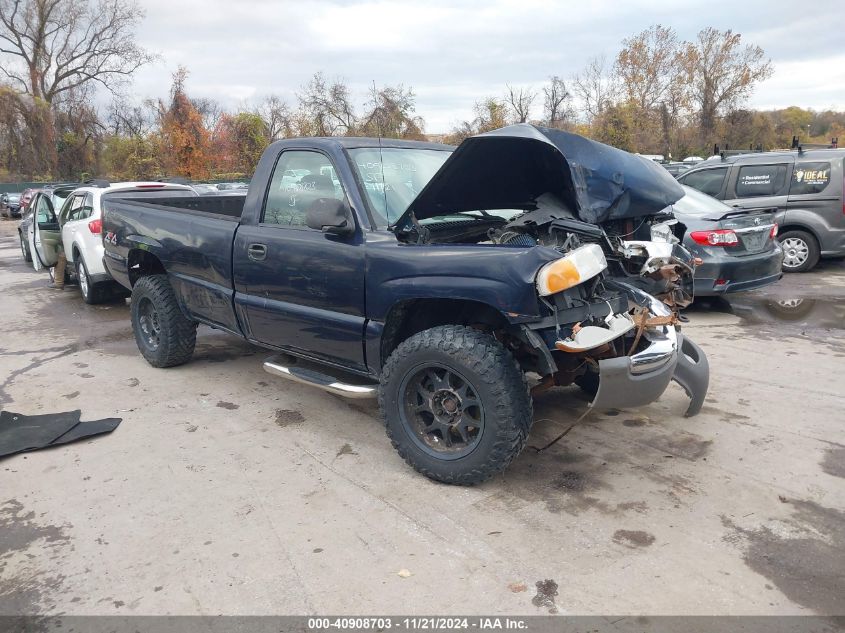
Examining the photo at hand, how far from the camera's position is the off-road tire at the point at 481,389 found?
337 centimetres

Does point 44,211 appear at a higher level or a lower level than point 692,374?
higher

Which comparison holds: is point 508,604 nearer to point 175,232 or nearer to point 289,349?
point 289,349

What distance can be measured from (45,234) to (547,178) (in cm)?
967

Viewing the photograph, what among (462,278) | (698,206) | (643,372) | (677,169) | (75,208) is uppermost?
(677,169)

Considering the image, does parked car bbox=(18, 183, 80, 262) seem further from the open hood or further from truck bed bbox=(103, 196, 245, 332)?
the open hood

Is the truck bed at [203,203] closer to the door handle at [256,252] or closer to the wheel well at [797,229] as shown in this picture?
the door handle at [256,252]

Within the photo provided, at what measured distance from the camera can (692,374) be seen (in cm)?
430

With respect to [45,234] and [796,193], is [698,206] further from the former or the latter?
[45,234]

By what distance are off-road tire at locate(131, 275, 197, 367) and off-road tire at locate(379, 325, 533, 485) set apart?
2.89m

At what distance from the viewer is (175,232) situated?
5410mm

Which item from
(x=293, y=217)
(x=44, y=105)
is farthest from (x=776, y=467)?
(x=44, y=105)

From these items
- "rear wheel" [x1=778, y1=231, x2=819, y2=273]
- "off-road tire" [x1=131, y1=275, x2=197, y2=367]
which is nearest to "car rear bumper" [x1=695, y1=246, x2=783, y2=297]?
"rear wheel" [x1=778, y1=231, x2=819, y2=273]

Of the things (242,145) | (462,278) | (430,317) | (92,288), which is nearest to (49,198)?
(92,288)

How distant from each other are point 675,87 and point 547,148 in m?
44.3
